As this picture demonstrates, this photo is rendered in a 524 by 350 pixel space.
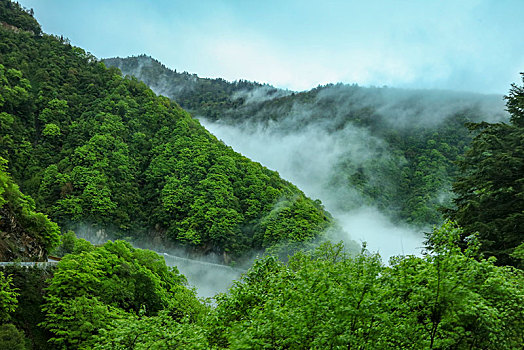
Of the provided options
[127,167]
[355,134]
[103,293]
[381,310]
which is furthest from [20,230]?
[355,134]

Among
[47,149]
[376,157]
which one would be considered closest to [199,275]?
[47,149]

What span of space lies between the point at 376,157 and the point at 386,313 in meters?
109

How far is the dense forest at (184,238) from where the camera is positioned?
1070 cm

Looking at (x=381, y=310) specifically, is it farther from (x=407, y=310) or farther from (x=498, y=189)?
(x=498, y=189)

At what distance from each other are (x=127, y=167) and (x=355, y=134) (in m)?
89.2

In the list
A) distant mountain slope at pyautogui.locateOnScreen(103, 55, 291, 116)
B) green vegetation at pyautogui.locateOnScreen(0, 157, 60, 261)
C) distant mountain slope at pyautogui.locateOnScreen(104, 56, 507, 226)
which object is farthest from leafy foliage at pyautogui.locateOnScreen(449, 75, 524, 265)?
distant mountain slope at pyautogui.locateOnScreen(103, 55, 291, 116)

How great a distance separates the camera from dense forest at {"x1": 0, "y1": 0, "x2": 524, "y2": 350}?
10.7 m

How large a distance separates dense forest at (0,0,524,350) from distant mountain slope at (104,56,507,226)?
144 ft

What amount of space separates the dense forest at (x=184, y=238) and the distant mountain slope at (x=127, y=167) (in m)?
0.24

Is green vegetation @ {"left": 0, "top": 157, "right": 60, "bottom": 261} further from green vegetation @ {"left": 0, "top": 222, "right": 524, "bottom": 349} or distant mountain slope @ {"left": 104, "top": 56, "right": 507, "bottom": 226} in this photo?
distant mountain slope @ {"left": 104, "top": 56, "right": 507, "bottom": 226}

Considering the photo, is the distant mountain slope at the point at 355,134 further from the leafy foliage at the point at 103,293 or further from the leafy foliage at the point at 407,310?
the leafy foliage at the point at 407,310

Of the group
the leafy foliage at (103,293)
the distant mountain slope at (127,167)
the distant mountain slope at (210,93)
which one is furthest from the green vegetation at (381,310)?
the distant mountain slope at (210,93)

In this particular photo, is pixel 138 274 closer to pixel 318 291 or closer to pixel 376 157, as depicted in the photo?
pixel 318 291

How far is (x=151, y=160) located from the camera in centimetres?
6531
